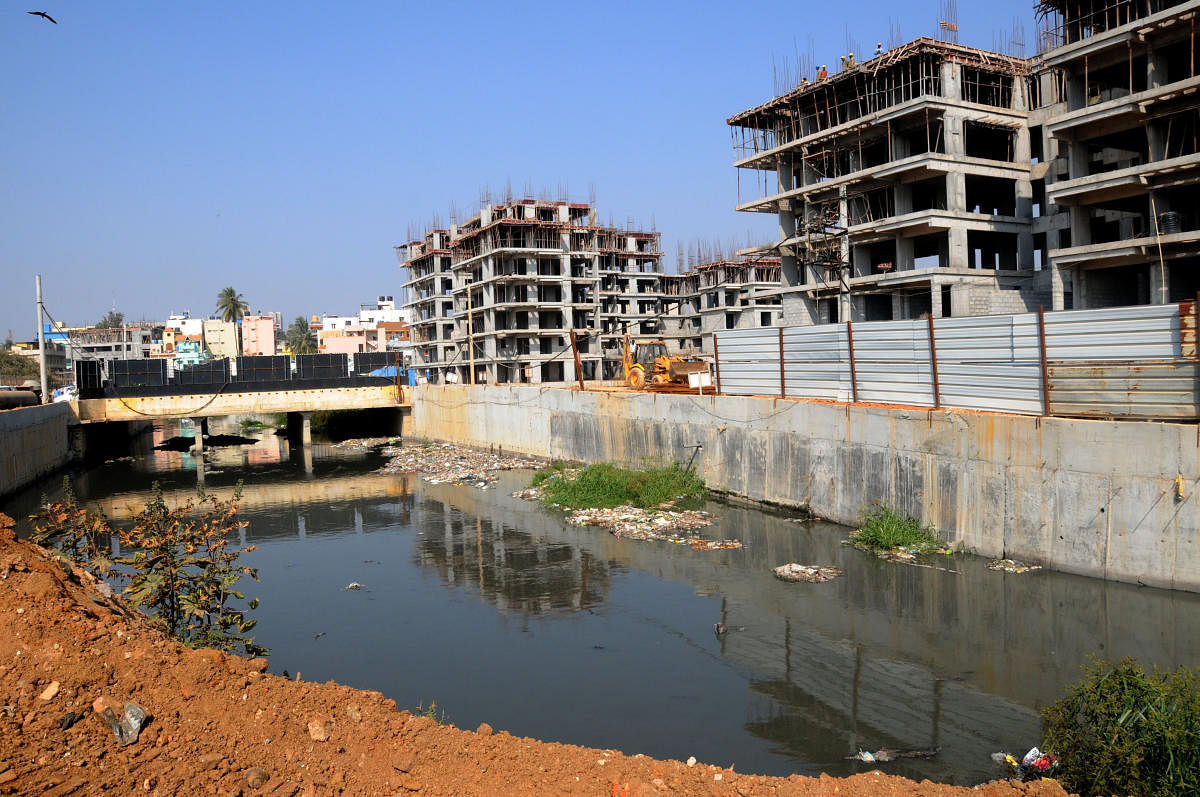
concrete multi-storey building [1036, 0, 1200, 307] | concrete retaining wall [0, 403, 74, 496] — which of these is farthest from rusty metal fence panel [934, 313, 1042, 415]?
concrete retaining wall [0, 403, 74, 496]

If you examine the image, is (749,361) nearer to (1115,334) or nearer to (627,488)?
(627,488)

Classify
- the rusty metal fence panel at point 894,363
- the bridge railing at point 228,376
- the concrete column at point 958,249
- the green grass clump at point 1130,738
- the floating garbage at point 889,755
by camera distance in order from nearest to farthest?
the green grass clump at point 1130,738 → the floating garbage at point 889,755 → the rusty metal fence panel at point 894,363 → the concrete column at point 958,249 → the bridge railing at point 228,376

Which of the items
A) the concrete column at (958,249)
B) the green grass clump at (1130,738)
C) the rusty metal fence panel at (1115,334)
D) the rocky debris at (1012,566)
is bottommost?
the rocky debris at (1012,566)

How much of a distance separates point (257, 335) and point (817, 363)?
129m

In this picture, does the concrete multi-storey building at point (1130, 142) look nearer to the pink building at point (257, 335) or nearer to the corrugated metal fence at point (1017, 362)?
the corrugated metal fence at point (1017, 362)

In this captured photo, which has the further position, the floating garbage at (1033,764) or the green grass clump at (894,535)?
the green grass clump at (894,535)

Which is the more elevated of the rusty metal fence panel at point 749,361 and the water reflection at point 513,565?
the rusty metal fence panel at point 749,361

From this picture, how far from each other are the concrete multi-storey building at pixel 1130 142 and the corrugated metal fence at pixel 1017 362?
11962 millimetres

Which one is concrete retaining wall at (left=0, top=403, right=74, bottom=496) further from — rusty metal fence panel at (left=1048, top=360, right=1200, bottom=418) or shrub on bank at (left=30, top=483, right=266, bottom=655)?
rusty metal fence panel at (left=1048, top=360, right=1200, bottom=418)

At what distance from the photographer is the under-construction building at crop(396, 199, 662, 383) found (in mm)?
71938

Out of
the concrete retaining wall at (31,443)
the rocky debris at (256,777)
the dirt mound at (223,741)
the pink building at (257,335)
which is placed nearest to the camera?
the dirt mound at (223,741)

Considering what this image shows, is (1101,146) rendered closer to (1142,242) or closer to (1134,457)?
(1142,242)

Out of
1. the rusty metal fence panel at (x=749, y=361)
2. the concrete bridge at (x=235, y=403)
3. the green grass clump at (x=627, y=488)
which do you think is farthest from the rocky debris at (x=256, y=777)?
the concrete bridge at (x=235, y=403)

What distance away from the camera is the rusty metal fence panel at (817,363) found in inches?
867
